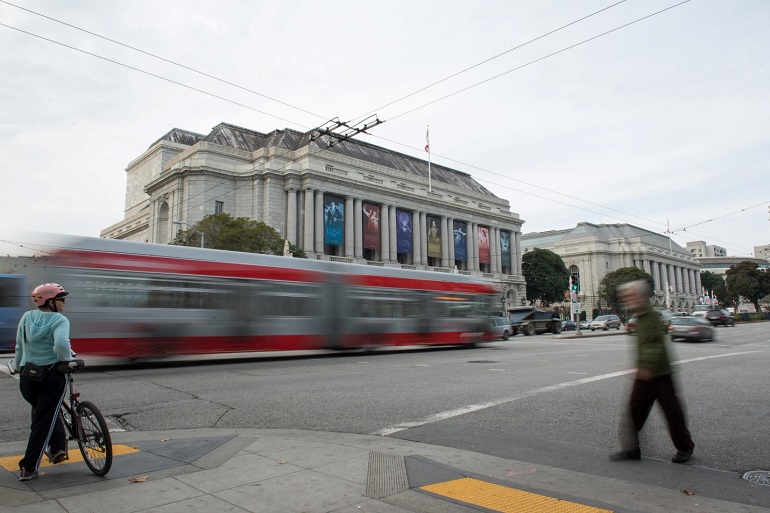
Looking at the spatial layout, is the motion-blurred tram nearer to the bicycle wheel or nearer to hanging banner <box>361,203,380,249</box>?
the bicycle wheel

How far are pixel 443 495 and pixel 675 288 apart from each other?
489 feet

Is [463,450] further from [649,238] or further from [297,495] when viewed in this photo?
[649,238]

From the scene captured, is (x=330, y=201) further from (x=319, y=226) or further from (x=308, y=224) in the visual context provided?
(x=308, y=224)

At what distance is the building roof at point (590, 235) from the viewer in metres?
124

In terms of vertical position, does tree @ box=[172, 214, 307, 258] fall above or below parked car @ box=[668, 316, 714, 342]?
above

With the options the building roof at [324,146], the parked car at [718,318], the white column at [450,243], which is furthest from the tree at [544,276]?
the parked car at [718,318]

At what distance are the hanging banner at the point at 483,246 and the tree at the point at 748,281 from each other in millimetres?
41463

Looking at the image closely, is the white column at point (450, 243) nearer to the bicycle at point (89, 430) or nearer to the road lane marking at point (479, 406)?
the road lane marking at point (479, 406)

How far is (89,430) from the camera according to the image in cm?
489

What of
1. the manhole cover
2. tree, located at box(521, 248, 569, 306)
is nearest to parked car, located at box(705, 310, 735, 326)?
tree, located at box(521, 248, 569, 306)

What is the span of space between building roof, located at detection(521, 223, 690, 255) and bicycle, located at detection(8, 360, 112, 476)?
123 metres

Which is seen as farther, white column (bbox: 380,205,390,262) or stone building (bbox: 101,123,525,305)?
white column (bbox: 380,205,390,262)

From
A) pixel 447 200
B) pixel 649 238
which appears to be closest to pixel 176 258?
pixel 447 200

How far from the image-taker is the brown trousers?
5.21m
